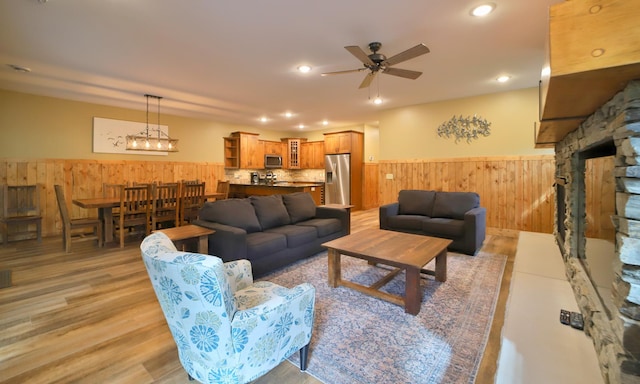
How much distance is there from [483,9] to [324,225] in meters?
2.98

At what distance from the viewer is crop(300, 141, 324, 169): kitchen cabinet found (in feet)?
30.1

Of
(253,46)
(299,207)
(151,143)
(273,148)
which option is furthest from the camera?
(273,148)

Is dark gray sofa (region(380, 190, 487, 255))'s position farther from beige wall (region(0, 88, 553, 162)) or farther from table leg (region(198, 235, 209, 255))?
table leg (region(198, 235, 209, 255))

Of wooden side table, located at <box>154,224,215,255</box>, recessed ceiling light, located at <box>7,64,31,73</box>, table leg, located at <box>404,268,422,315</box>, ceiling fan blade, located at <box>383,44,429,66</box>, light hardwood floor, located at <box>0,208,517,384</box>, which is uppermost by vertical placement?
recessed ceiling light, located at <box>7,64,31,73</box>

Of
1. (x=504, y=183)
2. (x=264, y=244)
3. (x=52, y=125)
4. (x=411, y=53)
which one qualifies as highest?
(x=411, y=53)

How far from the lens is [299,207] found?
4.30 metres

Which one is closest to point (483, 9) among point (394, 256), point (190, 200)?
point (394, 256)

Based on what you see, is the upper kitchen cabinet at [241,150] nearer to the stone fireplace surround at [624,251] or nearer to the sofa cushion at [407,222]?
the sofa cushion at [407,222]

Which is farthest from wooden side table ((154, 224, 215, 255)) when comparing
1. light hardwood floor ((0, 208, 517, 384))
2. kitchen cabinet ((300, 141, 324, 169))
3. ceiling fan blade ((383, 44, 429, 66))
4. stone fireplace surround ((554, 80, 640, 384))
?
kitchen cabinet ((300, 141, 324, 169))

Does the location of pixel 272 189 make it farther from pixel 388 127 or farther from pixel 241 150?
pixel 388 127

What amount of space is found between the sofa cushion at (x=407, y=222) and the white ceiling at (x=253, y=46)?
2.21 meters

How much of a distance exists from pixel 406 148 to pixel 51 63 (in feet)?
20.3

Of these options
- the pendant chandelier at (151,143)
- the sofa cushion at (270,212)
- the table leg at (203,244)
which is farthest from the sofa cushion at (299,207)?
the pendant chandelier at (151,143)

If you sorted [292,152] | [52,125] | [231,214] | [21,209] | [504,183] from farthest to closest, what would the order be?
[292,152] → [52,125] → [504,183] → [21,209] → [231,214]
